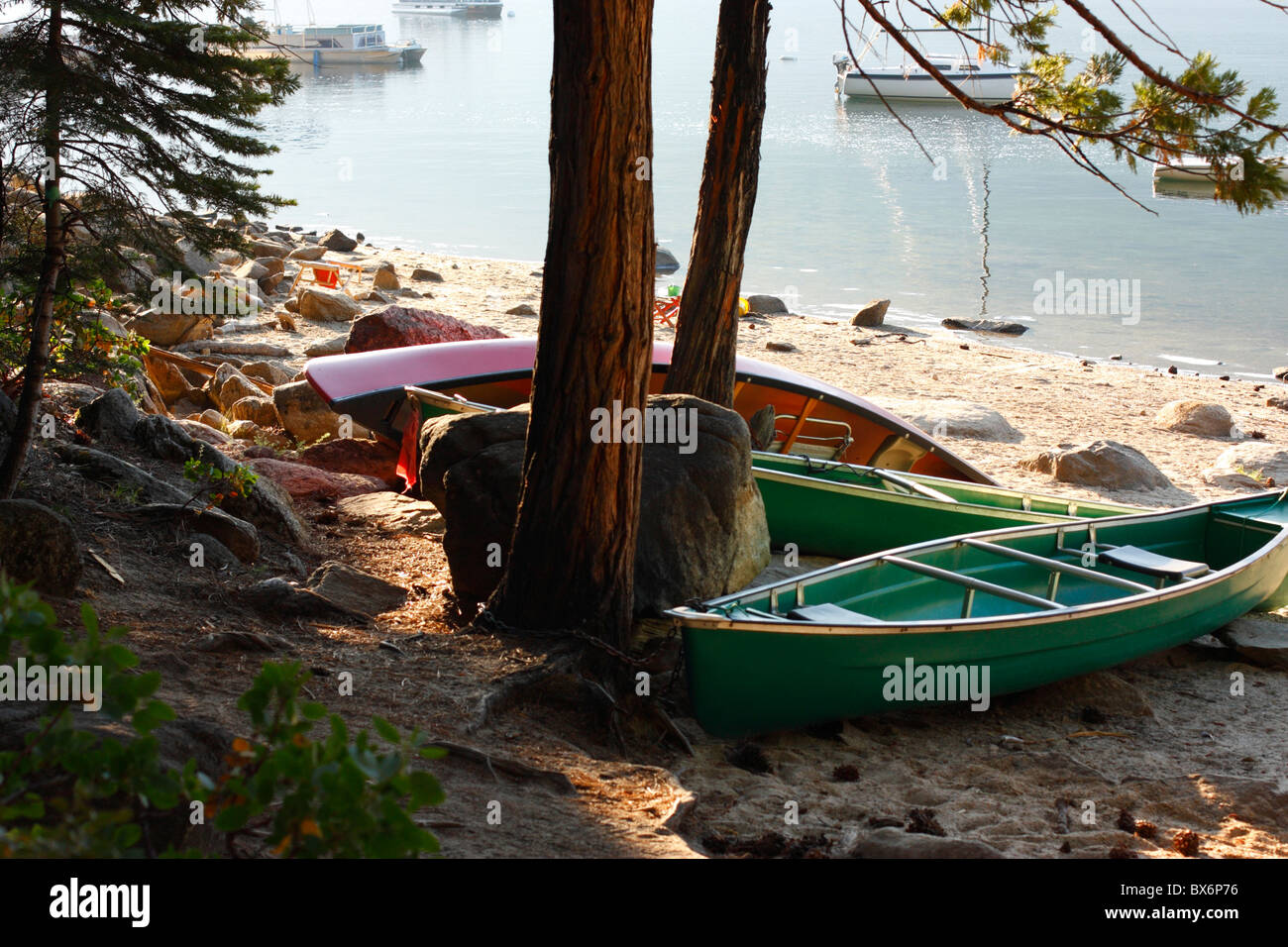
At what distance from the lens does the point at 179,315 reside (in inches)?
544

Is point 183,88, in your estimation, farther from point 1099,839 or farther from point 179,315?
point 179,315

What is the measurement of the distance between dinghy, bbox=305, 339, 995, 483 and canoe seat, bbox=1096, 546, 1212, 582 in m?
2.93

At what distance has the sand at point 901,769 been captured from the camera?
13.0 ft

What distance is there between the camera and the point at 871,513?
319 inches

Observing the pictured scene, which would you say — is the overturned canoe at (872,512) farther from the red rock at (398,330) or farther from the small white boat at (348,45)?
the small white boat at (348,45)

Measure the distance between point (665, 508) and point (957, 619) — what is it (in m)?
1.69

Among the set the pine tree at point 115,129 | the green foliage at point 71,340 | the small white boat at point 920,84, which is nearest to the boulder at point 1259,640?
the pine tree at point 115,129

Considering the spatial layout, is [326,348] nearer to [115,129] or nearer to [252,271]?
[252,271]

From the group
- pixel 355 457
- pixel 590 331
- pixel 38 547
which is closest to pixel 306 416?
pixel 355 457

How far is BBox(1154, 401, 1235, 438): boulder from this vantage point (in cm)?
1352

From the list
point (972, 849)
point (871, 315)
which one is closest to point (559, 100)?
point (972, 849)

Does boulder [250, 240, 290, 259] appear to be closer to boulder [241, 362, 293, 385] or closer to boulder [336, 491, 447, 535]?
boulder [241, 362, 293, 385]

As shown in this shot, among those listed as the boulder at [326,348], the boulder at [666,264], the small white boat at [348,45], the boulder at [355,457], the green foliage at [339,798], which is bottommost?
the boulder at [355,457]

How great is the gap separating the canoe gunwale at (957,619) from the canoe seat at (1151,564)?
0.10 metres
